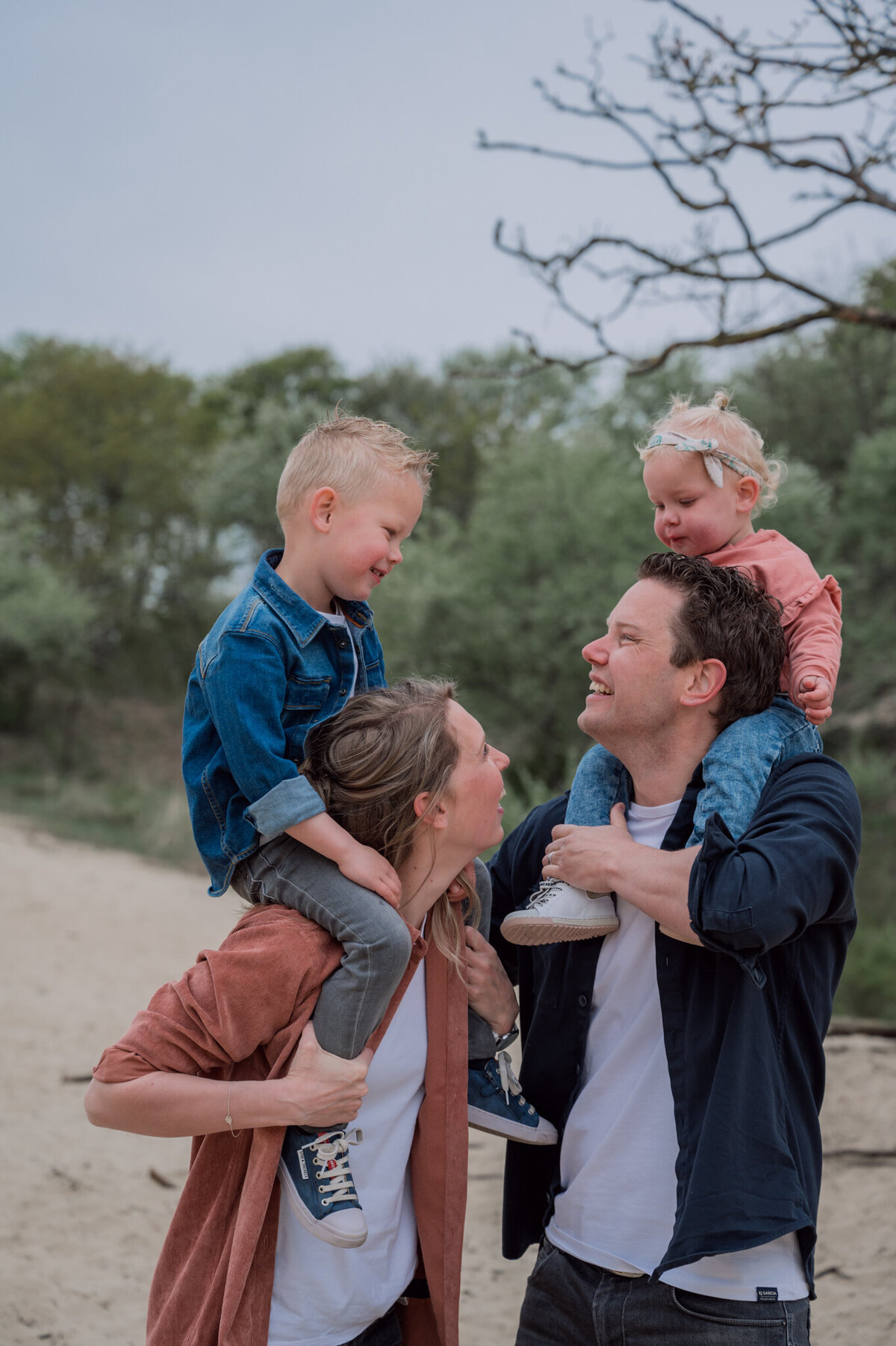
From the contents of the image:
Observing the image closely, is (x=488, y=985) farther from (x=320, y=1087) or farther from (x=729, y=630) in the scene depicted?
(x=729, y=630)

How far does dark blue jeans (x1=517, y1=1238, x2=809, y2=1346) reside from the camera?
172 centimetres

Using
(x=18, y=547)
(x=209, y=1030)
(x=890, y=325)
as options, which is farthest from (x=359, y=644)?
(x=18, y=547)

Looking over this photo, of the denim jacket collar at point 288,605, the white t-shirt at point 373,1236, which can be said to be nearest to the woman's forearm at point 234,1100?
the white t-shirt at point 373,1236

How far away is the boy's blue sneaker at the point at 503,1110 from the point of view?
6.46ft

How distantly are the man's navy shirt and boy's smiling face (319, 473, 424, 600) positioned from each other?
79 centimetres

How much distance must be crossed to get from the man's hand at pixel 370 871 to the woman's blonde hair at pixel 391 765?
46mm

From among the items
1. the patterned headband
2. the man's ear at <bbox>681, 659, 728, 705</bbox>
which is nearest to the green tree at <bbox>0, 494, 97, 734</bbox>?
the patterned headband

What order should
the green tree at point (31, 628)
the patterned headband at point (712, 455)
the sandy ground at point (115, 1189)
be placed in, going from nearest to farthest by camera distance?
the patterned headband at point (712, 455), the sandy ground at point (115, 1189), the green tree at point (31, 628)

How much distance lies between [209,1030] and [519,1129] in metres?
0.66

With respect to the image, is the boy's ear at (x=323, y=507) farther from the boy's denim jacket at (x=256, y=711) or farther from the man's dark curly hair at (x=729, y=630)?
the man's dark curly hair at (x=729, y=630)

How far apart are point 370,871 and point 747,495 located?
4.18ft

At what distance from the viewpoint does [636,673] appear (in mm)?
1937

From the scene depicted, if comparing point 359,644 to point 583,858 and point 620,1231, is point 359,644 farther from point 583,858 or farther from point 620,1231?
point 620,1231

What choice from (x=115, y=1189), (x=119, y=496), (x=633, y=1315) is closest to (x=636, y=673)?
(x=633, y=1315)
